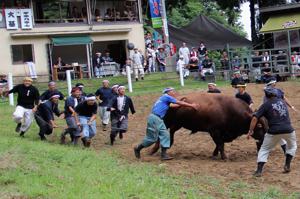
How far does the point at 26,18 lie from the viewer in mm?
30172

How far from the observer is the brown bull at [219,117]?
12648mm

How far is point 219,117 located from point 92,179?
169 inches

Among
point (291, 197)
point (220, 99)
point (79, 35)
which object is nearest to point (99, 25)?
point (79, 35)

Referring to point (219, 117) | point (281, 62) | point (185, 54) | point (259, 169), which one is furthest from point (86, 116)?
point (185, 54)

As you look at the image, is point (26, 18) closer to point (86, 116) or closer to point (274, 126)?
point (86, 116)

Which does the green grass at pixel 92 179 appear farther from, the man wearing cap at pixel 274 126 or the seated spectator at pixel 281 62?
the seated spectator at pixel 281 62

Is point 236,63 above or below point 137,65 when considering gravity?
below

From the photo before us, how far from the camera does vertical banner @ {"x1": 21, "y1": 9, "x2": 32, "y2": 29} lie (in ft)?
98.7

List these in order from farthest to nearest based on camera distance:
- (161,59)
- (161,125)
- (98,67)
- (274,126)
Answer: (161,59), (98,67), (161,125), (274,126)

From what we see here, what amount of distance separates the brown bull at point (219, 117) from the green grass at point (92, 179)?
172cm

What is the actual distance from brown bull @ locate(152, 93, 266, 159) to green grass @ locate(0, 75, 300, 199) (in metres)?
1.72

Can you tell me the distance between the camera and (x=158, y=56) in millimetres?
29922

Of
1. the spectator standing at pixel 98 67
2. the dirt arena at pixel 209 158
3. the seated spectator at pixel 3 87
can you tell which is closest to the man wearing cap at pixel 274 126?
the dirt arena at pixel 209 158

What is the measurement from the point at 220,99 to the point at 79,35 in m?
20.2
